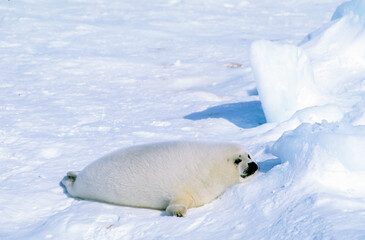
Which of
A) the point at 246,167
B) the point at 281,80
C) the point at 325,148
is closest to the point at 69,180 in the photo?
the point at 246,167

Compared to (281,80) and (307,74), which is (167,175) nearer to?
(281,80)

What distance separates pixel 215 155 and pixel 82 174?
2.47ft

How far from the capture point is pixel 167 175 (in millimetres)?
2559

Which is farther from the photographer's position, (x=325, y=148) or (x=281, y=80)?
(x=281, y=80)

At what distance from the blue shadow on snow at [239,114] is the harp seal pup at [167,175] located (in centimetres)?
125

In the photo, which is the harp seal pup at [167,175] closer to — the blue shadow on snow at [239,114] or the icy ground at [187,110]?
the icy ground at [187,110]

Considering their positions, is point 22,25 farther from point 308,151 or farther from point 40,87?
point 308,151

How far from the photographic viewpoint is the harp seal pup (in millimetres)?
2533

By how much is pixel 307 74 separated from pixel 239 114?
2.10 feet

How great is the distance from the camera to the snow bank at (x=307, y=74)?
12.6ft

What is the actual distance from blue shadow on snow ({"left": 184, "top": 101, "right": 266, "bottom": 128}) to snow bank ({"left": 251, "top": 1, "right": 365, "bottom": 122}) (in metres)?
0.21

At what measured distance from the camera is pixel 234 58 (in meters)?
6.48

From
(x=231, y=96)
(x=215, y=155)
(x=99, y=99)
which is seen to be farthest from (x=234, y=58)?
(x=215, y=155)

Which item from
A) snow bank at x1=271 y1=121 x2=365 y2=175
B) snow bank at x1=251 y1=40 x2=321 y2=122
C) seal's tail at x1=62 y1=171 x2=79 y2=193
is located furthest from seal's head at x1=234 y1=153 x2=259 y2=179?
snow bank at x1=251 y1=40 x2=321 y2=122
